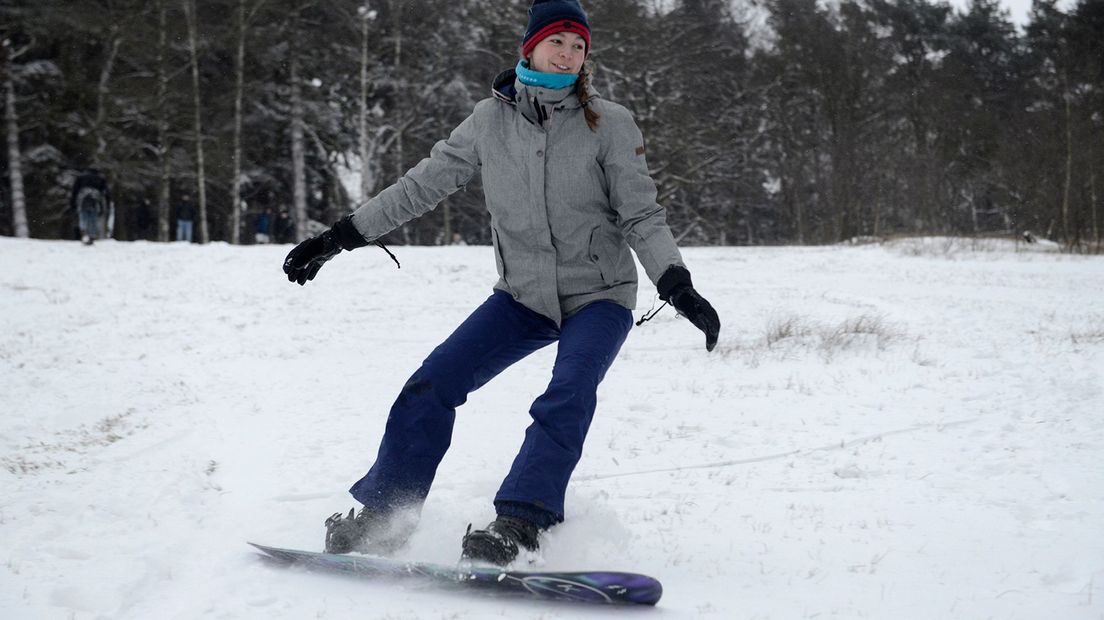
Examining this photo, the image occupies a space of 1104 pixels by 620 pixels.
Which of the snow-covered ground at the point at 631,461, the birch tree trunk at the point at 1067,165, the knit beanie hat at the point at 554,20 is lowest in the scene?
the snow-covered ground at the point at 631,461

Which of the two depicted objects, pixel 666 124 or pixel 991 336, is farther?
pixel 666 124

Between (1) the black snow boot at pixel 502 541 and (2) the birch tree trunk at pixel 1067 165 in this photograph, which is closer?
(1) the black snow boot at pixel 502 541

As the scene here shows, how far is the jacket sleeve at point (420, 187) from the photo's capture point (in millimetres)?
3277

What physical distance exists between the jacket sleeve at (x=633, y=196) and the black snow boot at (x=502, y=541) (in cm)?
94

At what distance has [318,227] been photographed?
2698 cm

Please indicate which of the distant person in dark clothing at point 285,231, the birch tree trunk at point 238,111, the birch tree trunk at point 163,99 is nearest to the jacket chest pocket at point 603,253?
the birch tree trunk at point 238,111

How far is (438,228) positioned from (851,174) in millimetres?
15458

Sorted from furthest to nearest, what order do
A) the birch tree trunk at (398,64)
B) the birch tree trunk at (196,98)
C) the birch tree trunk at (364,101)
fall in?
the birch tree trunk at (398,64) < the birch tree trunk at (364,101) < the birch tree trunk at (196,98)

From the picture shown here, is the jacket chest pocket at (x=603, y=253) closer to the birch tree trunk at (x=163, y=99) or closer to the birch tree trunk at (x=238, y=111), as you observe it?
the birch tree trunk at (x=238, y=111)

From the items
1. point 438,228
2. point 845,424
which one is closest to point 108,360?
point 845,424

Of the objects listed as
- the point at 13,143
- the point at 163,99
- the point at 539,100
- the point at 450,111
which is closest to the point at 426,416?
the point at 539,100

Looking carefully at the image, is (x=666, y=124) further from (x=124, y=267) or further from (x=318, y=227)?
(x=124, y=267)

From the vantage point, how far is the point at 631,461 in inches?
173

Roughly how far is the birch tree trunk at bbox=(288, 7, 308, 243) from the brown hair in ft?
73.4
